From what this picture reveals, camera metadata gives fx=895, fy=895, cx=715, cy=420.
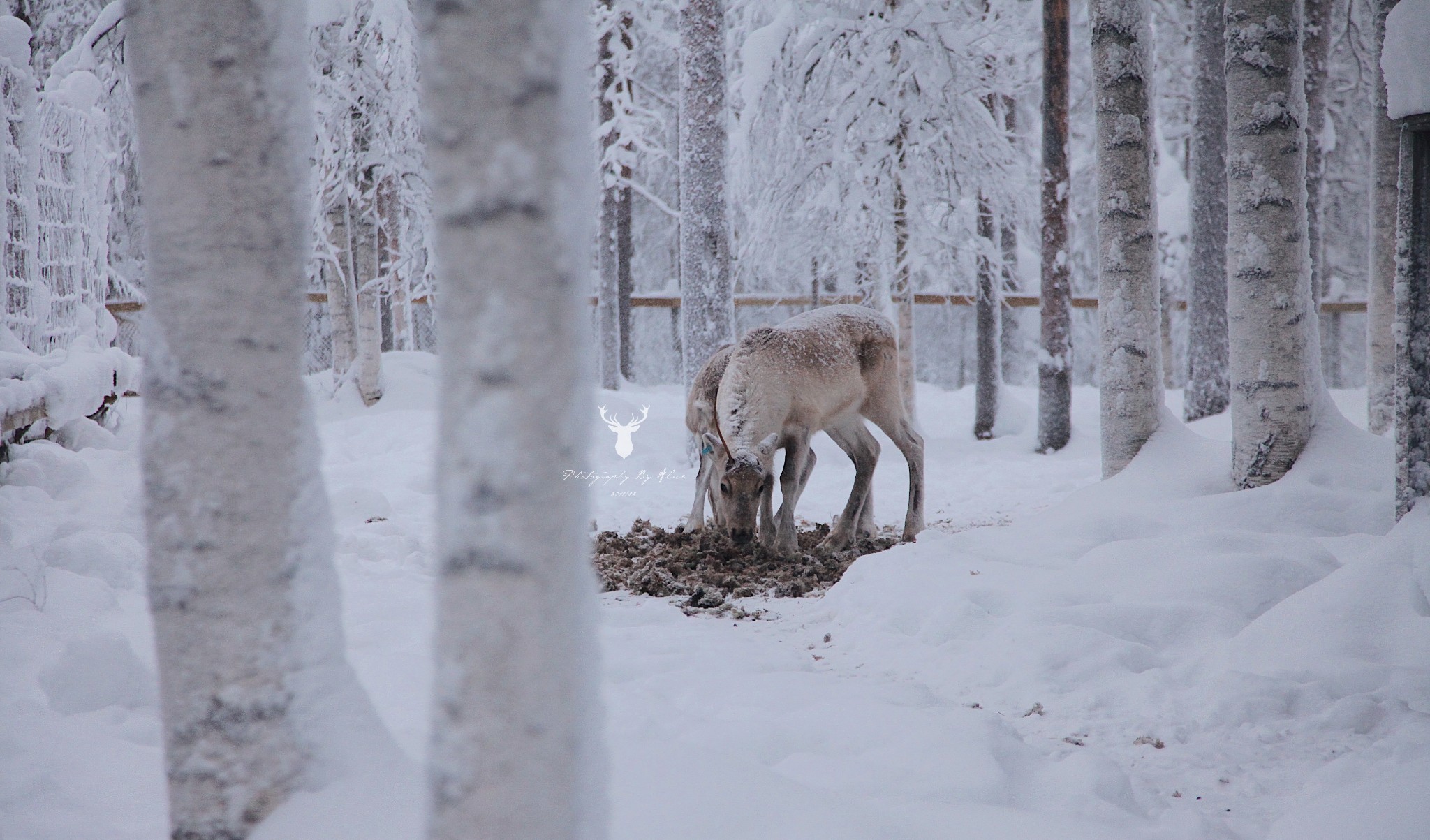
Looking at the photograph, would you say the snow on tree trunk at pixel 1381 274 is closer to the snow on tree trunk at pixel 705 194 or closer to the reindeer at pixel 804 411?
the reindeer at pixel 804 411

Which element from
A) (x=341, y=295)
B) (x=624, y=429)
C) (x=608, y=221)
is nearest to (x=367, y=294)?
(x=341, y=295)

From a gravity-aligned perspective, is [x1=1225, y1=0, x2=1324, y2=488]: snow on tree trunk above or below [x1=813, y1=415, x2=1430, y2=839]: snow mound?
above

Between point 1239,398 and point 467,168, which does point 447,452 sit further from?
point 1239,398

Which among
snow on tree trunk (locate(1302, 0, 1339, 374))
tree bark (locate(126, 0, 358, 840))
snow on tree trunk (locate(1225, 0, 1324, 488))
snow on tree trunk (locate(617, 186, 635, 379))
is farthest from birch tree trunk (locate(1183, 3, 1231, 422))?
tree bark (locate(126, 0, 358, 840))

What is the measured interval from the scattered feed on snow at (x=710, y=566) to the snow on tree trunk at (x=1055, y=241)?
17.1ft

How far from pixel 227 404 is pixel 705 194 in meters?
7.76

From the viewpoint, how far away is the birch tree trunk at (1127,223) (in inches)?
209

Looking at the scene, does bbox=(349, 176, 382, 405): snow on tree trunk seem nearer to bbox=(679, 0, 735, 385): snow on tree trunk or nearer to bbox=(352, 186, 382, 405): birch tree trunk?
bbox=(352, 186, 382, 405): birch tree trunk

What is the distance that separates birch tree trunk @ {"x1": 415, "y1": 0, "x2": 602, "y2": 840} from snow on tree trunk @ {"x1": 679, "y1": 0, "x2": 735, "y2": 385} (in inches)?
303

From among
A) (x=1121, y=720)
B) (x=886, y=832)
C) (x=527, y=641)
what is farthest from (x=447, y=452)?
(x=1121, y=720)

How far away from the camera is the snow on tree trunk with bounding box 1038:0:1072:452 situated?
1062 cm

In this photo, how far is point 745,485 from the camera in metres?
5.65

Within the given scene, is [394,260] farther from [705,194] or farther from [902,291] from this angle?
[902,291]

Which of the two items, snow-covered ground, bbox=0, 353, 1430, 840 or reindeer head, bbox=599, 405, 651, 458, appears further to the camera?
reindeer head, bbox=599, 405, 651, 458
